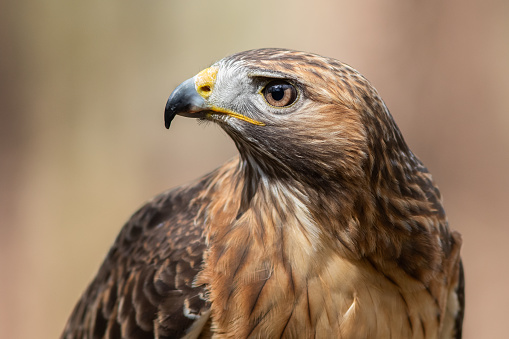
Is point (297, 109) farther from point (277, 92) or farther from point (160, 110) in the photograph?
point (160, 110)

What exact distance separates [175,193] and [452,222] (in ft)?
13.4

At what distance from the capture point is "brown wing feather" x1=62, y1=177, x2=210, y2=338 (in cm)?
277

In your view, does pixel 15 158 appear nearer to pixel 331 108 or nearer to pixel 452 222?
pixel 452 222

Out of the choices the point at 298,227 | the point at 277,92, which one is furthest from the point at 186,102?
the point at 298,227

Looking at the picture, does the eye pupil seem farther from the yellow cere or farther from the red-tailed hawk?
the yellow cere

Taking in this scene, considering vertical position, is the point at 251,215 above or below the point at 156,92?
below

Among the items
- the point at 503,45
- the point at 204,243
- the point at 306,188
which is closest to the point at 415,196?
the point at 306,188

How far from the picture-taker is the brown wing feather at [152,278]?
2.77 meters

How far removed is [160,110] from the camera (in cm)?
671

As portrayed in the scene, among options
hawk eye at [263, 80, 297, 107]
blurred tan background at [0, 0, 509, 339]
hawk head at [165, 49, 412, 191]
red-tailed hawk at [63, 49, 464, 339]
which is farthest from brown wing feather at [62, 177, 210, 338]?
blurred tan background at [0, 0, 509, 339]

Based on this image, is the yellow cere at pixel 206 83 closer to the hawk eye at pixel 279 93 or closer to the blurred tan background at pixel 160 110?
the hawk eye at pixel 279 93

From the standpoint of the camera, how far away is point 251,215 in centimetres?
267

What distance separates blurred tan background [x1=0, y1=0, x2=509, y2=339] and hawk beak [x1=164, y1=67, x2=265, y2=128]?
4018 millimetres

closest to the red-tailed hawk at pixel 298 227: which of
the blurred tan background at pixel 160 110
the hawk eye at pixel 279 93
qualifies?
the hawk eye at pixel 279 93
